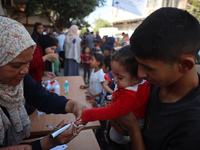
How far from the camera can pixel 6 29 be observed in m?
1.09

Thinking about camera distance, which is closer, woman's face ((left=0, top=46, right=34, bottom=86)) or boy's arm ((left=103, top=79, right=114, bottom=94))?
woman's face ((left=0, top=46, right=34, bottom=86))

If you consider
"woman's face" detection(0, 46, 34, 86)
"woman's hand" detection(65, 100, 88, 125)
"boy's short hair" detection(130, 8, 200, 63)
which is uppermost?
"boy's short hair" detection(130, 8, 200, 63)

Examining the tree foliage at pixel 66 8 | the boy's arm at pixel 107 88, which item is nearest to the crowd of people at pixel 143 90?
the boy's arm at pixel 107 88

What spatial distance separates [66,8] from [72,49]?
10886 mm

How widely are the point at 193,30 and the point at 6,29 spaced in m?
1.23

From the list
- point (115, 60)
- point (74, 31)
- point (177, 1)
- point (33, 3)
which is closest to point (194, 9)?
point (177, 1)

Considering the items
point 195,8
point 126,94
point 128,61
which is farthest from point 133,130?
point 195,8

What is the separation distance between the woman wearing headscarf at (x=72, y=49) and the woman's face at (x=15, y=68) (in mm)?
4499

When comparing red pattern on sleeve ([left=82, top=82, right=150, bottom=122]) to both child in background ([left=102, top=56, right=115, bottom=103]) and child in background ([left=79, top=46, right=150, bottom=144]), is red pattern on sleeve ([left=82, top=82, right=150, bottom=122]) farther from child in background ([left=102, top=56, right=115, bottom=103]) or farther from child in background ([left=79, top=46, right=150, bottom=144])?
child in background ([left=102, top=56, right=115, bottom=103])

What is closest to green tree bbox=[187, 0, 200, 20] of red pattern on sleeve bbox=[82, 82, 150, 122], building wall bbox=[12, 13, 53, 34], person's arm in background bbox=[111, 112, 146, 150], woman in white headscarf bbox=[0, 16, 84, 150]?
building wall bbox=[12, 13, 53, 34]

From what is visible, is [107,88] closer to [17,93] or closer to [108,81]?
[108,81]

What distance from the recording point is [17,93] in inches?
54.1

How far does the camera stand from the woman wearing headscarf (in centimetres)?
562

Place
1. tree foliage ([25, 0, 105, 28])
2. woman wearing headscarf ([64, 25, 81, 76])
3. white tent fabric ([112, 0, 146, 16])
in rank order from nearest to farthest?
white tent fabric ([112, 0, 146, 16]), woman wearing headscarf ([64, 25, 81, 76]), tree foliage ([25, 0, 105, 28])
